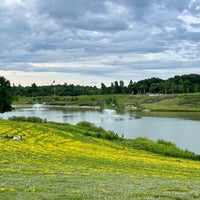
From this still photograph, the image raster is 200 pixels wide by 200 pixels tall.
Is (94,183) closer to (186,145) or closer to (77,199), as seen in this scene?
(77,199)

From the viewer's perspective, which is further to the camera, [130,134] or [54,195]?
[130,134]

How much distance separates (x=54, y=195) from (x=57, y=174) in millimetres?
7840

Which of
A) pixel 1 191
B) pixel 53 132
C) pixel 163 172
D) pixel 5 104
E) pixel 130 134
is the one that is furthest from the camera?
pixel 5 104

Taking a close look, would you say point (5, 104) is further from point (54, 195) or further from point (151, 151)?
point (54, 195)

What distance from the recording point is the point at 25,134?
60500mm

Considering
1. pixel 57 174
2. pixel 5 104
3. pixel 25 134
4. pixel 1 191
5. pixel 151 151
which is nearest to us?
pixel 1 191

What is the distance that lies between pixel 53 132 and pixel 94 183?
4685 cm

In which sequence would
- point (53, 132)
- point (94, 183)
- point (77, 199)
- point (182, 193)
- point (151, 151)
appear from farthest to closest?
point (53, 132) < point (151, 151) < point (94, 183) < point (182, 193) < point (77, 199)

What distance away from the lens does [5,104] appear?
330 ft

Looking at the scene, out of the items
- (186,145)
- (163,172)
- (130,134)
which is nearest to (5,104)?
(130,134)

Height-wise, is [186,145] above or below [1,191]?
below

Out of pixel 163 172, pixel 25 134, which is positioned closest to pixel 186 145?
pixel 25 134

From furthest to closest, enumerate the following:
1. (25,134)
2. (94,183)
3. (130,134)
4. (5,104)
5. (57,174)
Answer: (5,104) → (130,134) → (25,134) → (57,174) → (94,183)

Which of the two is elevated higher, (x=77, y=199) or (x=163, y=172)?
(x=77, y=199)
